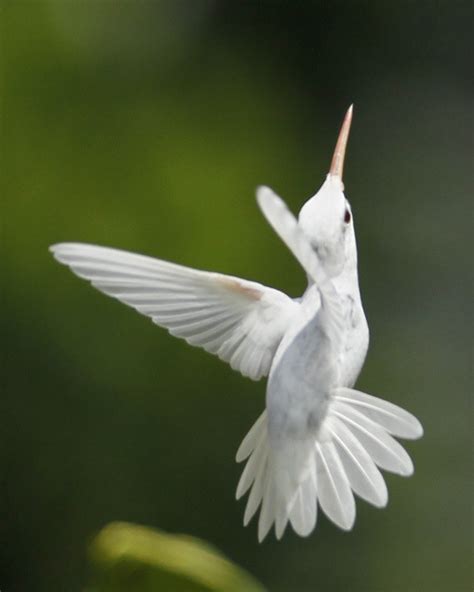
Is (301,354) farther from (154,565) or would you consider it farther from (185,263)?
(185,263)

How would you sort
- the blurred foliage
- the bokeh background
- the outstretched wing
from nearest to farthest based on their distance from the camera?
1. the blurred foliage
2. the outstretched wing
3. the bokeh background

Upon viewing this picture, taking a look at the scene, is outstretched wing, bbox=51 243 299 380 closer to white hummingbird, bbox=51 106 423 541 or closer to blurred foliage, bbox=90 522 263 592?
white hummingbird, bbox=51 106 423 541

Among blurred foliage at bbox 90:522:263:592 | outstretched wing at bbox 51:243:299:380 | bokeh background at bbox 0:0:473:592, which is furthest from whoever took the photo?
bokeh background at bbox 0:0:473:592

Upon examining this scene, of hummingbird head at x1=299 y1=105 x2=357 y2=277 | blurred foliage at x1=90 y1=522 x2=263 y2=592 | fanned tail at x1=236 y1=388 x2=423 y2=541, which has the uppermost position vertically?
hummingbird head at x1=299 y1=105 x2=357 y2=277

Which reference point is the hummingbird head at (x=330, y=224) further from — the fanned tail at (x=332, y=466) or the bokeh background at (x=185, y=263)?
the bokeh background at (x=185, y=263)

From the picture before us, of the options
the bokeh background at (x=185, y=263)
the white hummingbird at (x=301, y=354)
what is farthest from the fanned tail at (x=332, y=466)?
the bokeh background at (x=185, y=263)

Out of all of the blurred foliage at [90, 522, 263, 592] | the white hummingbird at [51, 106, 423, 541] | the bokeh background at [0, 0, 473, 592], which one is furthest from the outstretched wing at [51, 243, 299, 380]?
the bokeh background at [0, 0, 473, 592]

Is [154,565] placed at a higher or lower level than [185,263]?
lower

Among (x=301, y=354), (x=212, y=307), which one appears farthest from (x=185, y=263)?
(x=301, y=354)
